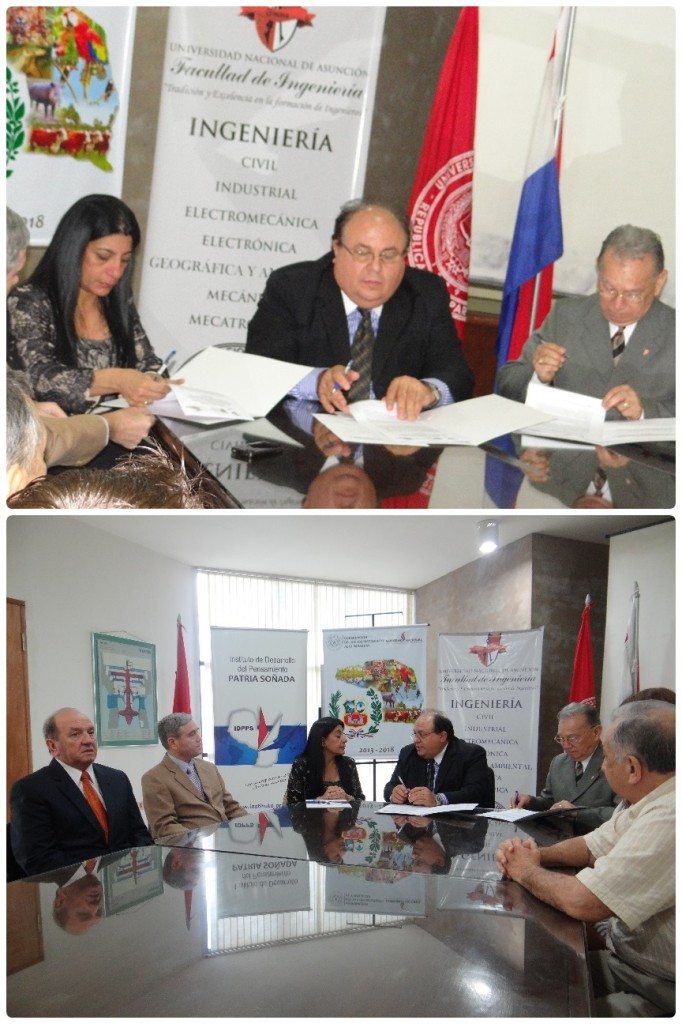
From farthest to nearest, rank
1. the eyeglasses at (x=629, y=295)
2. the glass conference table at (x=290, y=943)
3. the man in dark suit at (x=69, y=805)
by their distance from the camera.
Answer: the eyeglasses at (x=629, y=295), the man in dark suit at (x=69, y=805), the glass conference table at (x=290, y=943)

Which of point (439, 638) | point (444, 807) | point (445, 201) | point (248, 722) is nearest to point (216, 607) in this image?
point (248, 722)

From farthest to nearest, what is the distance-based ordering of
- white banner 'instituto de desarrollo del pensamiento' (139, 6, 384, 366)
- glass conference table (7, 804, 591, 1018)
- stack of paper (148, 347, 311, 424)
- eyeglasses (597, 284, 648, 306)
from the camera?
white banner 'instituto de desarrollo del pensamiento' (139, 6, 384, 366), eyeglasses (597, 284, 648, 306), stack of paper (148, 347, 311, 424), glass conference table (7, 804, 591, 1018)

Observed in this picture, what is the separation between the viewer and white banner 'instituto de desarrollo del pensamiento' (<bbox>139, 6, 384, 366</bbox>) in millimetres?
2715

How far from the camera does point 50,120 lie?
2650 mm

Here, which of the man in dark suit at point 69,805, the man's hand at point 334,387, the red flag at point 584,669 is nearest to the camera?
the man in dark suit at point 69,805

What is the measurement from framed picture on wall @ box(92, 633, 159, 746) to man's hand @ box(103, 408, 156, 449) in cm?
46

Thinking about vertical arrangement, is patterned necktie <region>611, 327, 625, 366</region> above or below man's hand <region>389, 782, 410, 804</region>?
above

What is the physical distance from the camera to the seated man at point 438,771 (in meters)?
2.24

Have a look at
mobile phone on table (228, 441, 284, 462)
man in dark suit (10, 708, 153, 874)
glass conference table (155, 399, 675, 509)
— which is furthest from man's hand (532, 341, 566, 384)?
man in dark suit (10, 708, 153, 874)

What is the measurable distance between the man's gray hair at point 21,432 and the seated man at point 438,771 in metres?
1.10

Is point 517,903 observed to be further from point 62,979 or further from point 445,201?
point 445,201

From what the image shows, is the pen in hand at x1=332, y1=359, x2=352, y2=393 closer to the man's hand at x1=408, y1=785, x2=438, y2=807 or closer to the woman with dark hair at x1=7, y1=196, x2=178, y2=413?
the woman with dark hair at x1=7, y1=196, x2=178, y2=413

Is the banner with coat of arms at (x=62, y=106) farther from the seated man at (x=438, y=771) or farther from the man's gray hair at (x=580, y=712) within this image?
the man's gray hair at (x=580, y=712)

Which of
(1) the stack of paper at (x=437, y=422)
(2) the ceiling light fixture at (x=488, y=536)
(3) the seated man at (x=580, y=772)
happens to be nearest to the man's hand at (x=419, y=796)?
(3) the seated man at (x=580, y=772)
